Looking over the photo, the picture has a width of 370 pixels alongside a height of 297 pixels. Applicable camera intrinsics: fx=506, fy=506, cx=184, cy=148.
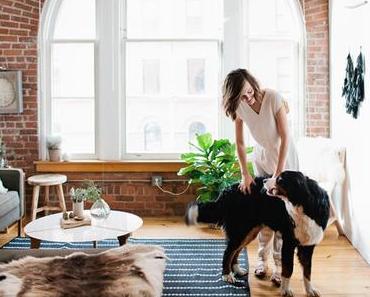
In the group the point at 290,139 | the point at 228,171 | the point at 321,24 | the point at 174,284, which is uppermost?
the point at 321,24

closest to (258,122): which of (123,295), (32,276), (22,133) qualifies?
(123,295)

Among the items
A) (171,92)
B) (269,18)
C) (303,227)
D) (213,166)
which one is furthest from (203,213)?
(269,18)

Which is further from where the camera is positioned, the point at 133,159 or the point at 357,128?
the point at 133,159

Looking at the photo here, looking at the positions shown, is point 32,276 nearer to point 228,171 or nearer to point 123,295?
point 123,295

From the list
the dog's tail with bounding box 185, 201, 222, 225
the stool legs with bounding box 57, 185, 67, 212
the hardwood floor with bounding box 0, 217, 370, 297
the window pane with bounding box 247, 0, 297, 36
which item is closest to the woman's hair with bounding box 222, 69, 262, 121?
the dog's tail with bounding box 185, 201, 222, 225

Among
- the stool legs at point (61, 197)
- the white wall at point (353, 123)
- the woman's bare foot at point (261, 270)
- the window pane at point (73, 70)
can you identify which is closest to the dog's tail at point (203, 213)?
the woman's bare foot at point (261, 270)

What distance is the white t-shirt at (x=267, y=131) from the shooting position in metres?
3.12

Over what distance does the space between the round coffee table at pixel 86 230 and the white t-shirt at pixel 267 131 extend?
1.01 m

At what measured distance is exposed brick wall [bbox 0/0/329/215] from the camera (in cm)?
514

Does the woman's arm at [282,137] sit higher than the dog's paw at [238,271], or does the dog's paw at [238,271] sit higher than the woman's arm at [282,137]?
the woman's arm at [282,137]

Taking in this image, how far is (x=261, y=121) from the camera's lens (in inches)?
124

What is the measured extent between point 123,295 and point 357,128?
2505 mm

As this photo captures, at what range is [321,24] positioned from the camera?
513 cm

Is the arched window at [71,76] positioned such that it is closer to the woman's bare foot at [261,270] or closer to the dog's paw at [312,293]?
the woman's bare foot at [261,270]
